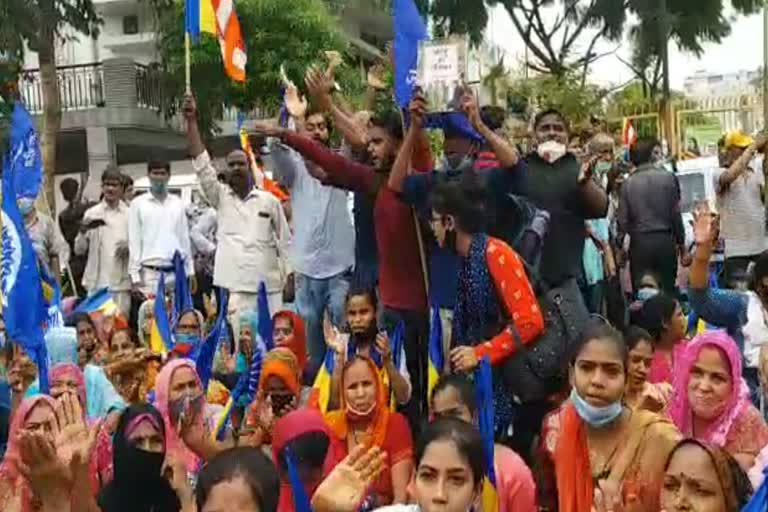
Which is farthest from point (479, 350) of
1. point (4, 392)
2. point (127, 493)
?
point (4, 392)

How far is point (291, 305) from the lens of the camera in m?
8.65

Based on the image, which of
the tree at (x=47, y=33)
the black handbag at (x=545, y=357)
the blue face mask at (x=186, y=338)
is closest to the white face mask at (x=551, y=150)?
the black handbag at (x=545, y=357)

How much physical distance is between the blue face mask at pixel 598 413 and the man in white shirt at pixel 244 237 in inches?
151

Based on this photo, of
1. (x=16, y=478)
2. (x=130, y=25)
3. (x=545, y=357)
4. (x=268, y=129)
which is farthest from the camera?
(x=130, y=25)

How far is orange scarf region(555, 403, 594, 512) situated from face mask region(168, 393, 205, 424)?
1.63 metres

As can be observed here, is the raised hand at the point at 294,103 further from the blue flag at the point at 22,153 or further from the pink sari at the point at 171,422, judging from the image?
the pink sari at the point at 171,422

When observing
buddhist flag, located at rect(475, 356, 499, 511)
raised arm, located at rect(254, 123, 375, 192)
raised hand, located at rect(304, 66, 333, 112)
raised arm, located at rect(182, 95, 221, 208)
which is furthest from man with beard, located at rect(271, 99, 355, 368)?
buddhist flag, located at rect(475, 356, 499, 511)

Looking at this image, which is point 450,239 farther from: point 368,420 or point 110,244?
point 110,244

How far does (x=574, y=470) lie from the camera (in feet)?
13.4

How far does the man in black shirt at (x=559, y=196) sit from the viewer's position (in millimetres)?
5512

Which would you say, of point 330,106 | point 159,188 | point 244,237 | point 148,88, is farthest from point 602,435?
point 148,88

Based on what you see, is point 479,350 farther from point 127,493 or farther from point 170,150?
point 170,150

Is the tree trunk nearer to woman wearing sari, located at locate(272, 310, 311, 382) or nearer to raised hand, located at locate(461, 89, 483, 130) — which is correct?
woman wearing sari, located at locate(272, 310, 311, 382)

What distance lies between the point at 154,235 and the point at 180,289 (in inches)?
16.9
